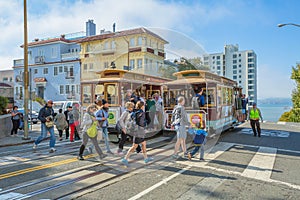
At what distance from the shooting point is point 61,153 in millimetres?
8547

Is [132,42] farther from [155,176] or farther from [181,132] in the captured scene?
[155,176]

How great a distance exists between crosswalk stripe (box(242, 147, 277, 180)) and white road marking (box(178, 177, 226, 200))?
3.16 feet

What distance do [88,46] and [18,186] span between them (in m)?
10.8

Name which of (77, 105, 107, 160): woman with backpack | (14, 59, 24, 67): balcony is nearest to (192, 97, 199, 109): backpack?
(77, 105, 107, 160): woman with backpack

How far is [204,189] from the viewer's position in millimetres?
5078

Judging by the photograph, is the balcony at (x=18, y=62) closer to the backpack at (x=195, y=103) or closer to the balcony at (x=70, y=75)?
the balcony at (x=70, y=75)

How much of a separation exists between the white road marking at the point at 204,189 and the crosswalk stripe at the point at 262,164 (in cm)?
96

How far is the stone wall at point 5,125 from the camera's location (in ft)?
43.9

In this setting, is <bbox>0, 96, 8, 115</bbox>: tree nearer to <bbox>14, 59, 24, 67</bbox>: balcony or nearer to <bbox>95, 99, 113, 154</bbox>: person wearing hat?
<bbox>95, 99, 113, 154</bbox>: person wearing hat

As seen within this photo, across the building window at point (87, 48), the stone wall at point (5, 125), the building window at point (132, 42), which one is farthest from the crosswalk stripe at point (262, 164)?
the stone wall at point (5, 125)

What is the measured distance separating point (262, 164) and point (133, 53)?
17.2 ft

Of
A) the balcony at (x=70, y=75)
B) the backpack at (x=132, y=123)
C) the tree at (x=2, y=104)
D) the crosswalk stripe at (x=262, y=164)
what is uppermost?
the balcony at (x=70, y=75)

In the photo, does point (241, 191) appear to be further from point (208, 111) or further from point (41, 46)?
point (41, 46)

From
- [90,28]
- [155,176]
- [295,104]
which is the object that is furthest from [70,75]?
[155,176]
